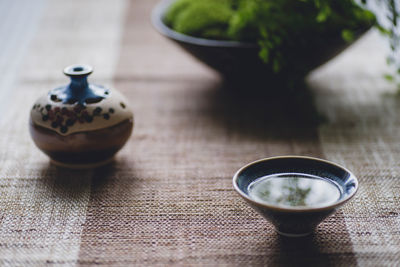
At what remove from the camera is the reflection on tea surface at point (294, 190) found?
0.63m

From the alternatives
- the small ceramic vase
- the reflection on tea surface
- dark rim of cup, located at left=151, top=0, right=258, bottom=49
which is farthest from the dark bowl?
the reflection on tea surface

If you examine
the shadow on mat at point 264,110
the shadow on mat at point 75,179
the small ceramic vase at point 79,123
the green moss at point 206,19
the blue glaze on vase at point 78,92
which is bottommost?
the shadow on mat at point 75,179

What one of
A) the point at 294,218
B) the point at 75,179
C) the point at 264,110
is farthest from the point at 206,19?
the point at 294,218

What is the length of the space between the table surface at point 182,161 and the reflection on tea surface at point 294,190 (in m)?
0.06

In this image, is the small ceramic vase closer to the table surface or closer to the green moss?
the table surface

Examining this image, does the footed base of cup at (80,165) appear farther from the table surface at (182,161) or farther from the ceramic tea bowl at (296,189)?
the ceramic tea bowl at (296,189)

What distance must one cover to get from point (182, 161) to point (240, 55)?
0.24 metres

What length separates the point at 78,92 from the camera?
80 centimetres

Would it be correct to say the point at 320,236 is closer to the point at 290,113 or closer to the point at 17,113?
the point at 290,113

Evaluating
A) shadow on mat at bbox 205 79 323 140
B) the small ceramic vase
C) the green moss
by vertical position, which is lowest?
shadow on mat at bbox 205 79 323 140

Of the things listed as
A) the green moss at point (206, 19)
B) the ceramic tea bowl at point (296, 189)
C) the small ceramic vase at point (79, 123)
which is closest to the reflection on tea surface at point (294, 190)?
the ceramic tea bowl at point (296, 189)

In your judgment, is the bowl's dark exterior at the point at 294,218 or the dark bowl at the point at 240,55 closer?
the bowl's dark exterior at the point at 294,218

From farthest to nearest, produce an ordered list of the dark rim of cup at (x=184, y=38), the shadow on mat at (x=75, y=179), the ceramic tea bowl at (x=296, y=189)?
the dark rim of cup at (x=184, y=38), the shadow on mat at (x=75, y=179), the ceramic tea bowl at (x=296, y=189)

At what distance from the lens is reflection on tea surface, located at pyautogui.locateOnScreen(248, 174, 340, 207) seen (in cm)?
63
